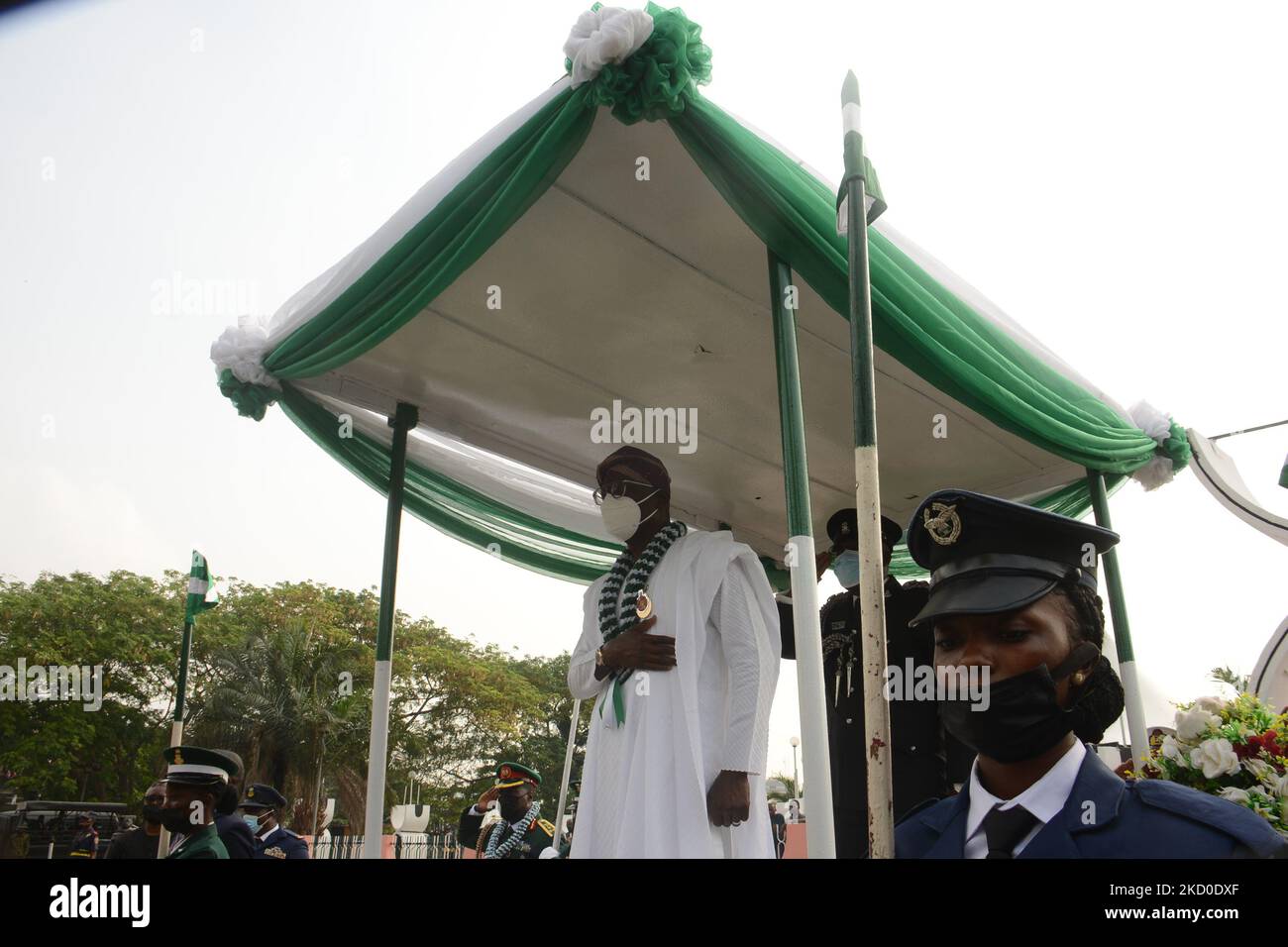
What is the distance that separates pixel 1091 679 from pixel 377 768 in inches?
153

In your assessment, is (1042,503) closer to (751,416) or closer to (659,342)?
(751,416)

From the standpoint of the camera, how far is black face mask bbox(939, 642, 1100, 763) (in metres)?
1.48

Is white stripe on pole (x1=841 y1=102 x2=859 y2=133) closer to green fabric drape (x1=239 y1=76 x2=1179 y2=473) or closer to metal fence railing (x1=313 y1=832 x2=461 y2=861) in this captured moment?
green fabric drape (x1=239 y1=76 x2=1179 y2=473)

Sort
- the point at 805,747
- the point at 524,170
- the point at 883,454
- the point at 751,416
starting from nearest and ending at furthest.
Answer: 1. the point at 805,747
2. the point at 524,170
3. the point at 751,416
4. the point at 883,454

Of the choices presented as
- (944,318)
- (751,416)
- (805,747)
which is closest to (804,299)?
(944,318)

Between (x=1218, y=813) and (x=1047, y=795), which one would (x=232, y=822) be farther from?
(x=1218, y=813)

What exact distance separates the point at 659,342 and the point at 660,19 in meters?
1.76

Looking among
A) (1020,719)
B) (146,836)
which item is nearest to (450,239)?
(1020,719)

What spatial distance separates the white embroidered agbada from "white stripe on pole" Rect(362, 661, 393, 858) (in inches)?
58.0

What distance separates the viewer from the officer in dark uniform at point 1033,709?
1331mm

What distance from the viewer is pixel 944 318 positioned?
370 centimetres

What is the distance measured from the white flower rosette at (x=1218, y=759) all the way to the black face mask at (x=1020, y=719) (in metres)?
0.70

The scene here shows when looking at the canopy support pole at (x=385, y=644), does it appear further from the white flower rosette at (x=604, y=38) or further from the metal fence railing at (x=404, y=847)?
the metal fence railing at (x=404, y=847)

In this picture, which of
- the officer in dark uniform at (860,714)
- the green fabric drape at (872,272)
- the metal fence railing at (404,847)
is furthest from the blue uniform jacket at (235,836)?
the metal fence railing at (404,847)
